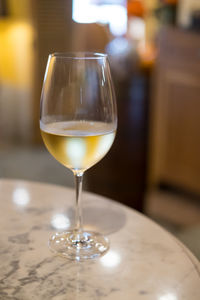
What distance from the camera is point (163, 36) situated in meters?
2.13

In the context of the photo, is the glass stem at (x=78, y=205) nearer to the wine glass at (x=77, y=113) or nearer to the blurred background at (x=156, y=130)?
the wine glass at (x=77, y=113)

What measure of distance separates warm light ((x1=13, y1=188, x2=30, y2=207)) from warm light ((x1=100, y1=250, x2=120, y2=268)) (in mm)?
182

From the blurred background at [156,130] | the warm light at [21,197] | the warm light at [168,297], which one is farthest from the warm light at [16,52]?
the warm light at [168,297]

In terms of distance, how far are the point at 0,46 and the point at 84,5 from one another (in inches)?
44.2

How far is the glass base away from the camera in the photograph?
535mm

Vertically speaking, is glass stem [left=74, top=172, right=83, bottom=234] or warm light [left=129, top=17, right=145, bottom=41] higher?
warm light [left=129, top=17, right=145, bottom=41]

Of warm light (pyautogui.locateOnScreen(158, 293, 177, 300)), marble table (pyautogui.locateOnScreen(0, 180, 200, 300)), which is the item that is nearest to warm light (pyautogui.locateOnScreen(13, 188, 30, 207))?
marble table (pyautogui.locateOnScreen(0, 180, 200, 300))

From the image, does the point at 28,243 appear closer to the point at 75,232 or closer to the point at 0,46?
the point at 75,232

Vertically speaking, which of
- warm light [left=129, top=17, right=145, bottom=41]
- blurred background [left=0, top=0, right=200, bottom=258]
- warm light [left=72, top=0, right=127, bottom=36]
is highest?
warm light [left=72, top=0, right=127, bottom=36]

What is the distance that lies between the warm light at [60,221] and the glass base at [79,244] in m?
0.02

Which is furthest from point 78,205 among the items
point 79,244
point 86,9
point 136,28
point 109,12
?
point 109,12

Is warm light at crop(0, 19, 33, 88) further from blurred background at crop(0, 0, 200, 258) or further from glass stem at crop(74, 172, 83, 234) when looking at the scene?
glass stem at crop(74, 172, 83, 234)

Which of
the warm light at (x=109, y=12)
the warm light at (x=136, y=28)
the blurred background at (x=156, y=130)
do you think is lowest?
the blurred background at (x=156, y=130)

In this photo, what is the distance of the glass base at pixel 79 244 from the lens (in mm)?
535
